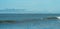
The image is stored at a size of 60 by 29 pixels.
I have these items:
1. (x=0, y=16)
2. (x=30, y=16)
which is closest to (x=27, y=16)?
(x=30, y=16)

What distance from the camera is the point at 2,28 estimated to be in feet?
13.4

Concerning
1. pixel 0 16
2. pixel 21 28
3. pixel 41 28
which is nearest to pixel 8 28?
pixel 21 28

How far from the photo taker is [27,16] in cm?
738

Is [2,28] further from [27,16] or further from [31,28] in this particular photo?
[27,16]

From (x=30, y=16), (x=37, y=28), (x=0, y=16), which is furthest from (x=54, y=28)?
(x=0, y=16)

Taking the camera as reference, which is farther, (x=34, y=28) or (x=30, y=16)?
(x=30, y=16)

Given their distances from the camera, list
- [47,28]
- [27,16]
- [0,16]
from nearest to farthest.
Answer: [47,28] < [0,16] < [27,16]

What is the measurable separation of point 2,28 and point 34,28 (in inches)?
39.8

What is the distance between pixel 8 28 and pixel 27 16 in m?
3.39

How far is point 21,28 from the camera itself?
4109 mm

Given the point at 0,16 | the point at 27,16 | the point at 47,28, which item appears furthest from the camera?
the point at 27,16

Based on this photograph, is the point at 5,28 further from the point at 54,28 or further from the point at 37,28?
the point at 54,28

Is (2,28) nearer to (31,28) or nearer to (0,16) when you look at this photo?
(31,28)

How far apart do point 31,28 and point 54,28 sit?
28.4 inches
